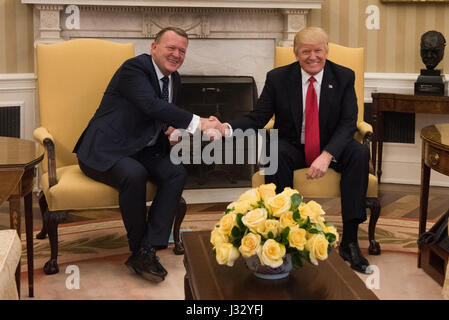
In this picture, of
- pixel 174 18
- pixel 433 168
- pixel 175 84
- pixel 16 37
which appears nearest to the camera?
pixel 433 168

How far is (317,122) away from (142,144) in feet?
3.20

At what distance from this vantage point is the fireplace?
17.4ft

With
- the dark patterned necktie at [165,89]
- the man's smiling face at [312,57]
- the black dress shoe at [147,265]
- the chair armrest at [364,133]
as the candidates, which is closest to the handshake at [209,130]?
the dark patterned necktie at [165,89]

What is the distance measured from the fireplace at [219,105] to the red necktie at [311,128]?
166cm

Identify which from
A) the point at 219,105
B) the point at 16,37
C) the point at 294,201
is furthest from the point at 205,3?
the point at 294,201

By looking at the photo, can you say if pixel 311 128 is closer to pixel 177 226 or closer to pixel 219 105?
pixel 177 226

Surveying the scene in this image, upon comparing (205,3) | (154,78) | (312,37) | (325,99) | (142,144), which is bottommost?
(142,144)

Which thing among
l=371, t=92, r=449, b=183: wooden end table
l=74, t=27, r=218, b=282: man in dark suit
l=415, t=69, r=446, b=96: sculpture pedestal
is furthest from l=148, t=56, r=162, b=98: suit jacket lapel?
l=415, t=69, r=446, b=96: sculpture pedestal

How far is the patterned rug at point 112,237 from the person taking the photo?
146 inches

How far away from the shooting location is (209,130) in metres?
3.65

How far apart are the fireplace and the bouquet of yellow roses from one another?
3158mm

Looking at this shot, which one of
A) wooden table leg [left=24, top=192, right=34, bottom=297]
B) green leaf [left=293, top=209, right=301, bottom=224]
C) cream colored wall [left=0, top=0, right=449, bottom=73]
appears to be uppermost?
cream colored wall [left=0, top=0, right=449, bottom=73]

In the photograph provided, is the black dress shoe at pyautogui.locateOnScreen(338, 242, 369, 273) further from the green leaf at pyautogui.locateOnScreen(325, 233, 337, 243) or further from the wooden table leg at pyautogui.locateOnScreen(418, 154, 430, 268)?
the green leaf at pyautogui.locateOnScreen(325, 233, 337, 243)

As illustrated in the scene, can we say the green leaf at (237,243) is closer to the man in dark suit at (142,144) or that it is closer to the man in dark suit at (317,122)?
the man in dark suit at (142,144)
